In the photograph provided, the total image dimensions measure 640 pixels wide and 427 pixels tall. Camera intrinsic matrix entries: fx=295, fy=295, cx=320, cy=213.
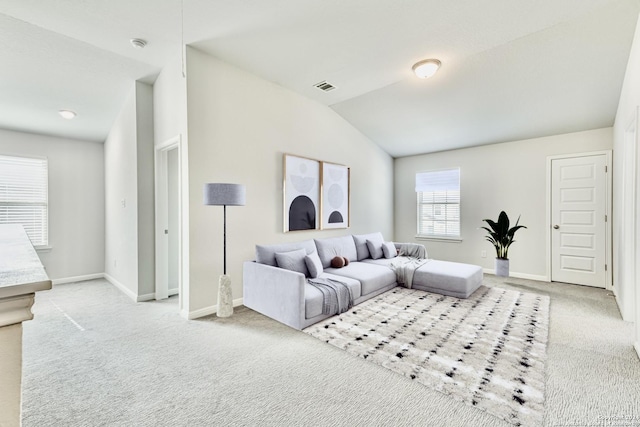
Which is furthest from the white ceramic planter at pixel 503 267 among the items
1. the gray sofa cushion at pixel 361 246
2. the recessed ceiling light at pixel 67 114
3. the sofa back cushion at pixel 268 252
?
the recessed ceiling light at pixel 67 114

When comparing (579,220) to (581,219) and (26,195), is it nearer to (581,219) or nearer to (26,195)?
(581,219)

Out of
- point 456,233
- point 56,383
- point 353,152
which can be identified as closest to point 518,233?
point 456,233

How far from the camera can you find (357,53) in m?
3.26

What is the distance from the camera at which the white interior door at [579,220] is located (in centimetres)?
430

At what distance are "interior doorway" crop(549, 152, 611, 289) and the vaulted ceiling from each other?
567mm

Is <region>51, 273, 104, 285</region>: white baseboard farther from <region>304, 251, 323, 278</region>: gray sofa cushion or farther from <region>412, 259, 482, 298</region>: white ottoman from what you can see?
<region>412, 259, 482, 298</region>: white ottoman

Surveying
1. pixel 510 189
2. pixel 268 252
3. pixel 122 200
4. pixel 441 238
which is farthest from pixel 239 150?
pixel 510 189

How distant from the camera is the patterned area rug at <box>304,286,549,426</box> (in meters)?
1.93

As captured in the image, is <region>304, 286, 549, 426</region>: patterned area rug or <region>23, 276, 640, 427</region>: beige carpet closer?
<region>23, 276, 640, 427</region>: beige carpet

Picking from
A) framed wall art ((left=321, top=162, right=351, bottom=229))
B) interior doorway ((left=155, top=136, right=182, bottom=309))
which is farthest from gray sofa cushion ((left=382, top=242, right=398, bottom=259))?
interior doorway ((left=155, top=136, right=182, bottom=309))

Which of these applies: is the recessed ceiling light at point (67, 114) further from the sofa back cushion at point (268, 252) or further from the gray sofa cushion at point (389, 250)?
the gray sofa cushion at point (389, 250)

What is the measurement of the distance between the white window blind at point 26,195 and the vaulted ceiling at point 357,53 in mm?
560

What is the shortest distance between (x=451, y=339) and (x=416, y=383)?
0.82m

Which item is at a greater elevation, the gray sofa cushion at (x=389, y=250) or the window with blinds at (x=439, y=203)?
the window with blinds at (x=439, y=203)
